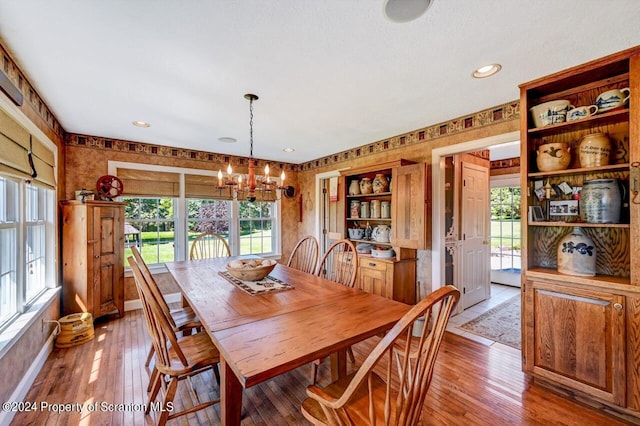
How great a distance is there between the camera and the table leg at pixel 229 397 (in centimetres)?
132

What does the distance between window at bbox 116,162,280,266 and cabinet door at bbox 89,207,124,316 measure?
351 millimetres

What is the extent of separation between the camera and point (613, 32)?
1.59 metres

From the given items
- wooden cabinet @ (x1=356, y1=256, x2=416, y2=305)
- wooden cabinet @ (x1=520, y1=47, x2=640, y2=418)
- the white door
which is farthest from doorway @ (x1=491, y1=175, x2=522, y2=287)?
wooden cabinet @ (x1=520, y1=47, x2=640, y2=418)

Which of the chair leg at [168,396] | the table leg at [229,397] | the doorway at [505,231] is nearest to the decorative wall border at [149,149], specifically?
the chair leg at [168,396]

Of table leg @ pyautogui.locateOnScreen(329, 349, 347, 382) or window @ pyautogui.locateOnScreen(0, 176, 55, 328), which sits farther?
window @ pyautogui.locateOnScreen(0, 176, 55, 328)

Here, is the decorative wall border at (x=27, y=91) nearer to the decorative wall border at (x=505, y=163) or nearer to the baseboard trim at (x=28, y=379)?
the baseboard trim at (x=28, y=379)

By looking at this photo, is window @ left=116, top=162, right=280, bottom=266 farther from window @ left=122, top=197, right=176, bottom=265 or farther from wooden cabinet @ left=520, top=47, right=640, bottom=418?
wooden cabinet @ left=520, top=47, right=640, bottom=418

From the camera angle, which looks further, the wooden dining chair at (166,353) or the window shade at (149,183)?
the window shade at (149,183)

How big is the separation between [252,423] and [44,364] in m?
2.07

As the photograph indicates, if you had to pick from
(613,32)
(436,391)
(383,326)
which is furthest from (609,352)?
(613,32)

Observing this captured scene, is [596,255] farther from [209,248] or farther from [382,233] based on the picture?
[209,248]

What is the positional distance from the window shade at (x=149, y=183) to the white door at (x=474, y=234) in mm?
4202

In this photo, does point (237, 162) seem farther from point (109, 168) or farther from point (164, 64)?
point (164, 64)

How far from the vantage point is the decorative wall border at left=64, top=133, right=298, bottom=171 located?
3.50 m
